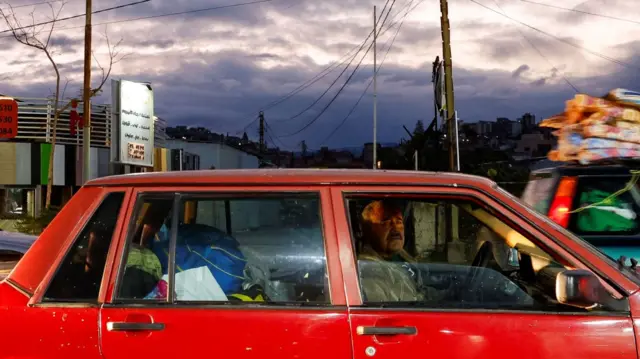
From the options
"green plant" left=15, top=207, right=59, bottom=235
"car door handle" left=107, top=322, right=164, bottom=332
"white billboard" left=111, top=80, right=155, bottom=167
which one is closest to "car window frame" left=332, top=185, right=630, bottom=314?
"car door handle" left=107, top=322, right=164, bottom=332

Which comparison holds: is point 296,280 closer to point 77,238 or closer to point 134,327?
point 134,327

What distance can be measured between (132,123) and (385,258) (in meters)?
25.5

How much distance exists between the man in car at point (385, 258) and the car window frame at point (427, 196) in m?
0.08

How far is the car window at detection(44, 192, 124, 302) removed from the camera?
9.66 ft

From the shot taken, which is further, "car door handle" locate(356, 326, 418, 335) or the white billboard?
the white billboard

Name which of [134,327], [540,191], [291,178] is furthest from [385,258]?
[540,191]

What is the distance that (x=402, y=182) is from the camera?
3.02 m

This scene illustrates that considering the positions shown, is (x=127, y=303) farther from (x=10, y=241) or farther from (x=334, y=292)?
(x=10, y=241)

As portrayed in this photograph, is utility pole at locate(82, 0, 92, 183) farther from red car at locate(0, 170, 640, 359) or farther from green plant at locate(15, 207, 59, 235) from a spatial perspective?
red car at locate(0, 170, 640, 359)

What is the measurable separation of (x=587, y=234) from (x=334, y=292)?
3954 millimetres

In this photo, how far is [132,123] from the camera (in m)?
27.3

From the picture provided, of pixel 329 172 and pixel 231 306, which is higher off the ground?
pixel 329 172

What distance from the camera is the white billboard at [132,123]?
26562 millimetres

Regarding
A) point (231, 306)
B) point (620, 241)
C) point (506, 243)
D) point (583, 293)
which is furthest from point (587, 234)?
point (231, 306)
